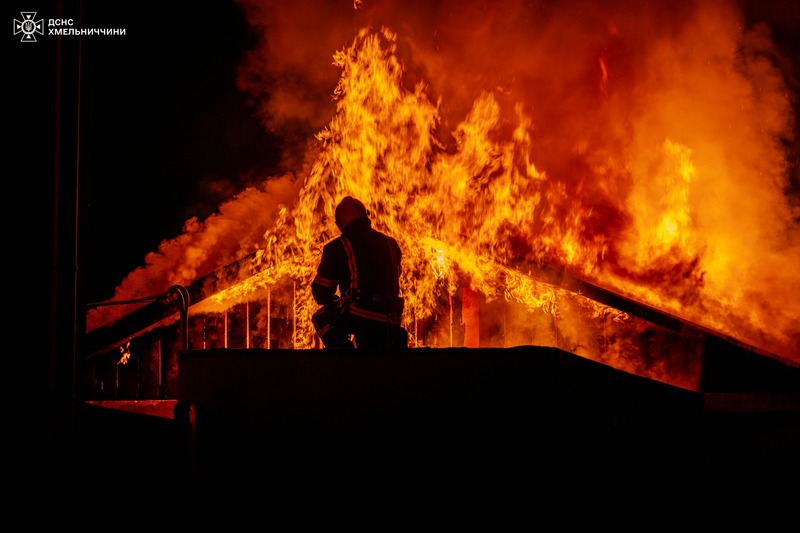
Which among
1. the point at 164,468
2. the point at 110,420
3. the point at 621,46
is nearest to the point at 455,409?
the point at 164,468

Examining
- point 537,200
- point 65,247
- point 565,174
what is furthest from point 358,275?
point 565,174

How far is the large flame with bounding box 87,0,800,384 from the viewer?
7.51 meters

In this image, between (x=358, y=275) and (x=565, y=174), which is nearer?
(x=358, y=275)

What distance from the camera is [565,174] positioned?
816 cm

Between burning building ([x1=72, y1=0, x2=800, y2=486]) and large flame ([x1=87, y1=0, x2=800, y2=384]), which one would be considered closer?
burning building ([x1=72, y1=0, x2=800, y2=486])

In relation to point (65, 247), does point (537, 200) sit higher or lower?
higher

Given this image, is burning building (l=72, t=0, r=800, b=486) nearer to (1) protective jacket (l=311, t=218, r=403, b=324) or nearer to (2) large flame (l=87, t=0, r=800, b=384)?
(2) large flame (l=87, t=0, r=800, b=384)

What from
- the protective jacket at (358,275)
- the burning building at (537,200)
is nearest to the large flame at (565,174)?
the burning building at (537,200)

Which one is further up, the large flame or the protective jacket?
the large flame

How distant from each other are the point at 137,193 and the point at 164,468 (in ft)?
18.5

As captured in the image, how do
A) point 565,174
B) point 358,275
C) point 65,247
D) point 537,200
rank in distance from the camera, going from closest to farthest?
point 65,247 → point 358,275 → point 537,200 → point 565,174

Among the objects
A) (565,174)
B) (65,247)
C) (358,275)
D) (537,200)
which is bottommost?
(358,275)

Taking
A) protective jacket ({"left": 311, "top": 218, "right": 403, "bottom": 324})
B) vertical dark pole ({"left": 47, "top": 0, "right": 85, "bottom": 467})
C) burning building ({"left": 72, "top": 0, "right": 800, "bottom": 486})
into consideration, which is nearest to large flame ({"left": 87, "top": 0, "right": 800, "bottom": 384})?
burning building ({"left": 72, "top": 0, "right": 800, "bottom": 486})

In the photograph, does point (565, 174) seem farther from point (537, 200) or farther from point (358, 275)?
point (358, 275)
